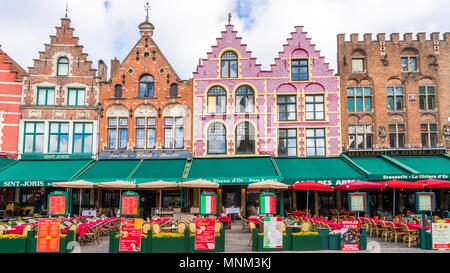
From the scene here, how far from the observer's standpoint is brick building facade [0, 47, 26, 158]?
2483 cm

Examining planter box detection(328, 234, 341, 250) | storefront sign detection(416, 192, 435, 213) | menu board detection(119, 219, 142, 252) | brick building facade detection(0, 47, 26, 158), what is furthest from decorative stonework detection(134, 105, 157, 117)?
storefront sign detection(416, 192, 435, 213)

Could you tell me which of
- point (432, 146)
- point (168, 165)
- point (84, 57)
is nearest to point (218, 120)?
point (168, 165)

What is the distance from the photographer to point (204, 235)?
1203 cm

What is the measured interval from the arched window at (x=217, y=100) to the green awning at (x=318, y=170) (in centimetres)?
498

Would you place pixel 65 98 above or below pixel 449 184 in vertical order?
above

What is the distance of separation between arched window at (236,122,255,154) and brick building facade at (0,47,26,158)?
1416 cm

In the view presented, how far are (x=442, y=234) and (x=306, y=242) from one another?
4.33 metres

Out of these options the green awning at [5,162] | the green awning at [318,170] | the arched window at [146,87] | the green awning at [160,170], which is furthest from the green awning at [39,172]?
the green awning at [318,170]

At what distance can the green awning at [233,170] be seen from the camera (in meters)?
21.6

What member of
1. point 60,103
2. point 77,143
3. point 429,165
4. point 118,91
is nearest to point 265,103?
point 118,91

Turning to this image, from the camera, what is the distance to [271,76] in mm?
25594

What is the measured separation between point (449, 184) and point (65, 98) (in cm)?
2289

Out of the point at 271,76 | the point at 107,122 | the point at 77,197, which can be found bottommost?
the point at 77,197

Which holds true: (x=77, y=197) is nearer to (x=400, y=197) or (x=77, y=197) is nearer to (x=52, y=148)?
(x=52, y=148)
